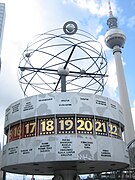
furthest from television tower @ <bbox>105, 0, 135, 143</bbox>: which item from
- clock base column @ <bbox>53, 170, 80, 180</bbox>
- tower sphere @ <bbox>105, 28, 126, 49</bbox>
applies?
clock base column @ <bbox>53, 170, 80, 180</bbox>

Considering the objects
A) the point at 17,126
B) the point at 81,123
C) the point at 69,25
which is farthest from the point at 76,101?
the point at 69,25

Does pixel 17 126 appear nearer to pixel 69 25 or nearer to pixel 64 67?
pixel 64 67

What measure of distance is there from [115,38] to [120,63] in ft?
55.2

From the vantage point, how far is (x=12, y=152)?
22000mm

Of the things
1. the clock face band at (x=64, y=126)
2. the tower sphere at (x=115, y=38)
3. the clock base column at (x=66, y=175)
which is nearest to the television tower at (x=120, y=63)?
the tower sphere at (x=115, y=38)

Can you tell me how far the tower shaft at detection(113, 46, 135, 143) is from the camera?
114 m

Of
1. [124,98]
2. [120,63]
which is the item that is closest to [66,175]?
[124,98]

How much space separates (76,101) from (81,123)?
2222mm

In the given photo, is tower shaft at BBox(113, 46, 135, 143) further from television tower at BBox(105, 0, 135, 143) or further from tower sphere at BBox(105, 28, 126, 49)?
tower sphere at BBox(105, 28, 126, 49)

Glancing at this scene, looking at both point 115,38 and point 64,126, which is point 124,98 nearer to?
point 115,38

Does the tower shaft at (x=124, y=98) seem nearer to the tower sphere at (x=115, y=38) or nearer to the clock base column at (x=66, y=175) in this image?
the tower sphere at (x=115, y=38)

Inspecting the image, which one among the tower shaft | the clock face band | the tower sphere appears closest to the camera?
the clock face band

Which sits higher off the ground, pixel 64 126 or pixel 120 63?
pixel 120 63

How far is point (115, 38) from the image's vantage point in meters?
135
